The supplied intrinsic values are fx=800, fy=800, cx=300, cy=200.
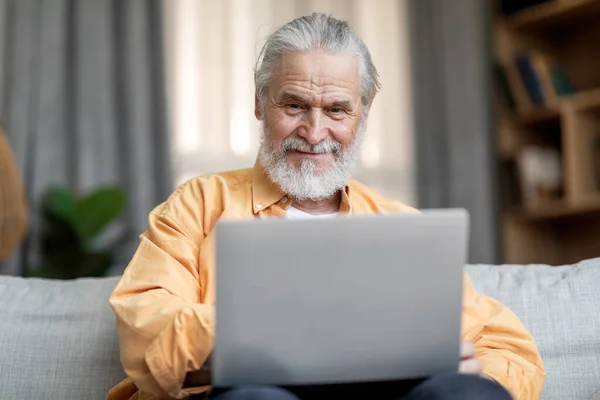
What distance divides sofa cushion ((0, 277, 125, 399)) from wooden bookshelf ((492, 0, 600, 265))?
230cm

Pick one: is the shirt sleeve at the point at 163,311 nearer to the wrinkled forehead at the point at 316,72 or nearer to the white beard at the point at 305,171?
the white beard at the point at 305,171

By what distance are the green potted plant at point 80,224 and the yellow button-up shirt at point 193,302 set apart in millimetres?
1338

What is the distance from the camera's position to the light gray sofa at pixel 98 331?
156 cm

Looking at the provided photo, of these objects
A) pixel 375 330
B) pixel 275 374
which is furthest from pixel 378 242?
pixel 275 374

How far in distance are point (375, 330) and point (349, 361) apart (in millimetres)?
54

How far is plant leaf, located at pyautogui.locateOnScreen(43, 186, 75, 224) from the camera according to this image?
279 cm

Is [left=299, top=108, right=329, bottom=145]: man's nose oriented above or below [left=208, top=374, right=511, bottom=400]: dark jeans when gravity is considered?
above

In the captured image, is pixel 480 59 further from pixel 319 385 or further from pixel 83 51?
pixel 319 385

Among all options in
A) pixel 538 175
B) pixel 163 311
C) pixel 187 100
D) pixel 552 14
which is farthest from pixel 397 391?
pixel 552 14

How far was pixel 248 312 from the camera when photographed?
100 centimetres

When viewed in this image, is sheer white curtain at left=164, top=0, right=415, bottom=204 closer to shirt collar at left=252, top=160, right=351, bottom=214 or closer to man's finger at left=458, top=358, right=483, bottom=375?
shirt collar at left=252, top=160, right=351, bottom=214

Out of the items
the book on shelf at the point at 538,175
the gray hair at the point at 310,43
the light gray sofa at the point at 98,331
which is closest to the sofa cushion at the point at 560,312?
the light gray sofa at the point at 98,331

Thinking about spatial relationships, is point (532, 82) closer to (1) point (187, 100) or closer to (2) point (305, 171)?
(1) point (187, 100)

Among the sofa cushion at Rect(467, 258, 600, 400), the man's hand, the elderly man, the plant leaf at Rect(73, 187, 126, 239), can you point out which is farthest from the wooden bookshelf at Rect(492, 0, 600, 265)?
the man's hand
